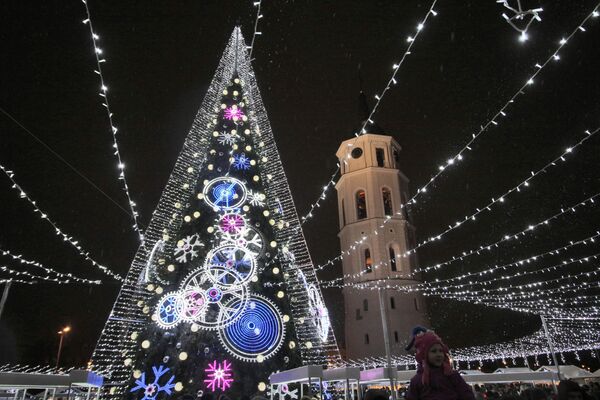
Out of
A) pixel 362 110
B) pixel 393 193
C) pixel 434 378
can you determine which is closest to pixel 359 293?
pixel 393 193

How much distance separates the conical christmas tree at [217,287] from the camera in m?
8.55

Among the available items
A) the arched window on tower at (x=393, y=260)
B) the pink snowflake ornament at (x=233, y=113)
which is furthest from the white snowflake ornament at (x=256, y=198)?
the arched window on tower at (x=393, y=260)

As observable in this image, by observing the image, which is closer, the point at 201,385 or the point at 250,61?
the point at 201,385

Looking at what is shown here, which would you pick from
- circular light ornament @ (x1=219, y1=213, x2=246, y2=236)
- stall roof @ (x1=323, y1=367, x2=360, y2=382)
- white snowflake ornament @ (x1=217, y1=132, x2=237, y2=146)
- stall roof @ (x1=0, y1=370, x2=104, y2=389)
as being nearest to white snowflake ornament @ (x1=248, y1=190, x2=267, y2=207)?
circular light ornament @ (x1=219, y1=213, x2=246, y2=236)

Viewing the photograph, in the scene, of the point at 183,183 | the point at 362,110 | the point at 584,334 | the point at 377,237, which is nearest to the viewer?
the point at 183,183

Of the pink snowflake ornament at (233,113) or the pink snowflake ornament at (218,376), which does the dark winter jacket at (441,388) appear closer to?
the pink snowflake ornament at (218,376)

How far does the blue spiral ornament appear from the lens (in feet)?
29.2

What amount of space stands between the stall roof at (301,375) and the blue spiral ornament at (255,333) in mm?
878

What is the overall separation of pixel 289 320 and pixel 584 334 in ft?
70.7

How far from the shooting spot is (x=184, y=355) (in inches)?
339

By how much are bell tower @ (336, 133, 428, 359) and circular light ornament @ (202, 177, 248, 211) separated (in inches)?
607

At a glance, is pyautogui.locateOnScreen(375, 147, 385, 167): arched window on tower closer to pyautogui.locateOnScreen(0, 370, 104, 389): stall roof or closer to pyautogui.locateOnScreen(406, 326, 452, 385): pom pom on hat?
pyautogui.locateOnScreen(0, 370, 104, 389): stall roof

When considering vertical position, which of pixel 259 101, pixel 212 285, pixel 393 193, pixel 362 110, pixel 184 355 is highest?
pixel 362 110

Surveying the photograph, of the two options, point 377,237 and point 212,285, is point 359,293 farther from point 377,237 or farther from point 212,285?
point 212,285
